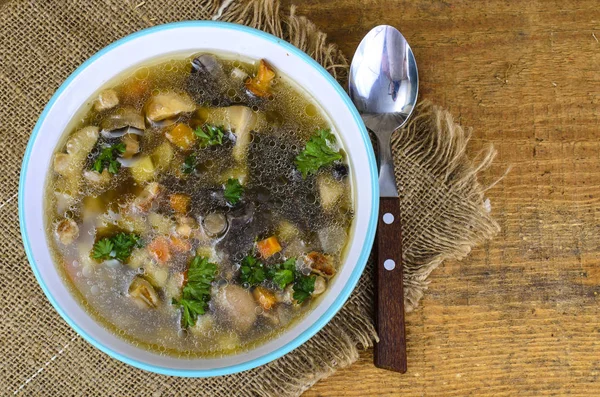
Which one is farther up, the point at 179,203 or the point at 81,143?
the point at 81,143

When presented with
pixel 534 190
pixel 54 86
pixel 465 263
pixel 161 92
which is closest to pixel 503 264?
pixel 465 263

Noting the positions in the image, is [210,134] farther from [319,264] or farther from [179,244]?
[319,264]

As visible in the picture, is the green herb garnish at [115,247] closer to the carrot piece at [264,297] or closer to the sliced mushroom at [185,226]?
the sliced mushroom at [185,226]

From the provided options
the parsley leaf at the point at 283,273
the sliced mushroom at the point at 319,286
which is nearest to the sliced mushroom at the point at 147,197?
the parsley leaf at the point at 283,273

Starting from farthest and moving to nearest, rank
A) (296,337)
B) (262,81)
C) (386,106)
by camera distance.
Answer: (386,106) → (262,81) → (296,337)

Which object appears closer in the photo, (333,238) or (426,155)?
(333,238)

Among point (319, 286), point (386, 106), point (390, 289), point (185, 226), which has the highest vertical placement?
point (386, 106)

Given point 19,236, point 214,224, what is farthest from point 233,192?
point 19,236
